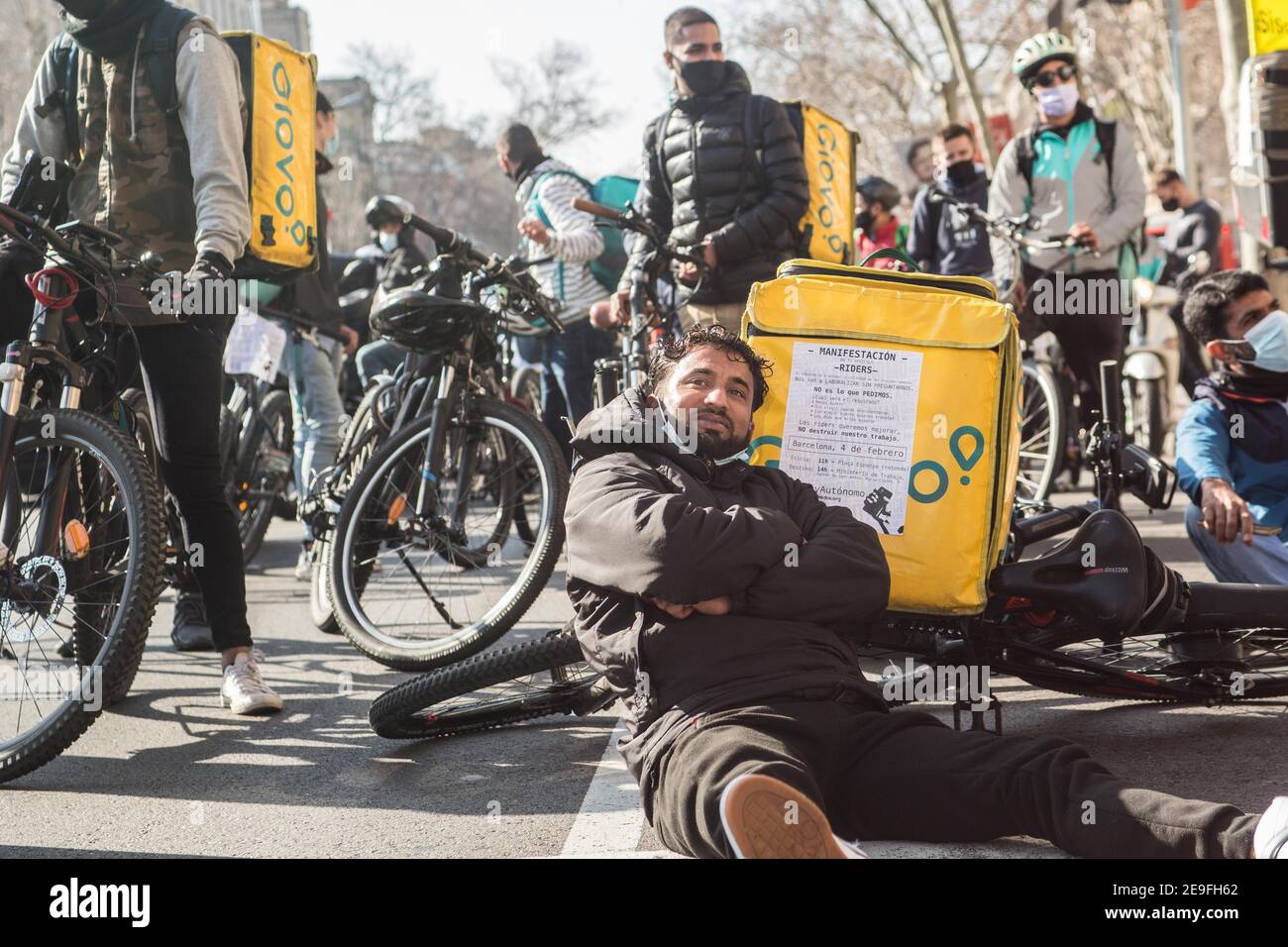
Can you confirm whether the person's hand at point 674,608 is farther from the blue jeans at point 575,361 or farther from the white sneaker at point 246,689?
the blue jeans at point 575,361

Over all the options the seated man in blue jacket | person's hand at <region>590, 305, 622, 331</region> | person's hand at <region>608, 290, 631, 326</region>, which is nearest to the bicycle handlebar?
person's hand at <region>608, 290, 631, 326</region>

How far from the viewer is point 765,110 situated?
635cm

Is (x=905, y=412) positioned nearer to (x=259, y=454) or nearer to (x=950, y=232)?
(x=259, y=454)

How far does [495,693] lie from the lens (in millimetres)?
4230

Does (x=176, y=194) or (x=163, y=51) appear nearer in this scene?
(x=163, y=51)

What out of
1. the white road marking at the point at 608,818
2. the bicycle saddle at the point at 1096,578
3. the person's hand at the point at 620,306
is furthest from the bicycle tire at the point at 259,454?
the bicycle saddle at the point at 1096,578

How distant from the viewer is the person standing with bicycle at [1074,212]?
683 cm

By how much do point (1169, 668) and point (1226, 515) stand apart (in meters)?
0.65

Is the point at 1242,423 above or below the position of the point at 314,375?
below

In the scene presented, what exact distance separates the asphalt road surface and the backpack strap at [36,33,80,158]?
6.00 ft

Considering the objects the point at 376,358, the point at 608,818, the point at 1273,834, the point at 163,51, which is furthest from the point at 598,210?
the point at 376,358
